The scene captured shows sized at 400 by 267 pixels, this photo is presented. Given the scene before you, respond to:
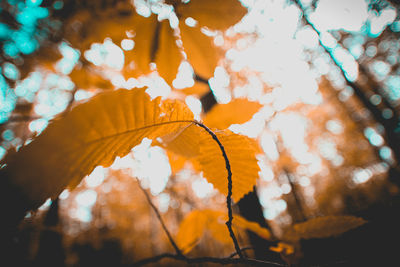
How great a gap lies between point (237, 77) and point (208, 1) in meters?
2.57

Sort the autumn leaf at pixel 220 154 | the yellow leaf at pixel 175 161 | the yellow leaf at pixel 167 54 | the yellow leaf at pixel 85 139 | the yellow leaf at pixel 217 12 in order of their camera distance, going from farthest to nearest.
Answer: the yellow leaf at pixel 175 161
the yellow leaf at pixel 167 54
the yellow leaf at pixel 217 12
the autumn leaf at pixel 220 154
the yellow leaf at pixel 85 139

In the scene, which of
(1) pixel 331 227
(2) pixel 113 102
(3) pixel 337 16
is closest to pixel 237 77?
(3) pixel 337 16

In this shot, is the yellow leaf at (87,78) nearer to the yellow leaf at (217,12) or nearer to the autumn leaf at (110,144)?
the yellow leaf at (217,12)

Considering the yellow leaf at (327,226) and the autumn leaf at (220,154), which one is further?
the yellow leaf at (327,226)

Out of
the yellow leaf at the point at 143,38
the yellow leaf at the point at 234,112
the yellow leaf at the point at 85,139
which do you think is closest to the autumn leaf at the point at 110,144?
the yellow leaf at the point at 85,139

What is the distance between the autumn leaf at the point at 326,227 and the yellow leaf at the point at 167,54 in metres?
0.95

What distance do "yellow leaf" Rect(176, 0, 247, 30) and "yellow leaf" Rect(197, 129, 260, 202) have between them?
1.46ft

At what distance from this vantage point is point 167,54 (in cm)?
85

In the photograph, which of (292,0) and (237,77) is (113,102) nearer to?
(292,0)

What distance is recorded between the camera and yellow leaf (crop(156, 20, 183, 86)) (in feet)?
2.67

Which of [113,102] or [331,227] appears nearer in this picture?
[113,102]

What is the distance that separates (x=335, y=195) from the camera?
932 cm

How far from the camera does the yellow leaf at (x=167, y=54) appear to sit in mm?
814

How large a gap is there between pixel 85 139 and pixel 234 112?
49 centimetres
